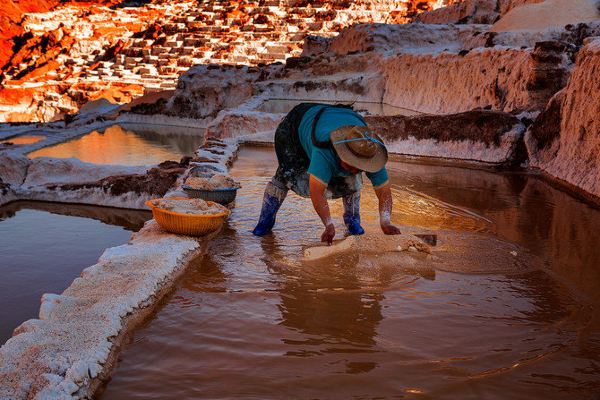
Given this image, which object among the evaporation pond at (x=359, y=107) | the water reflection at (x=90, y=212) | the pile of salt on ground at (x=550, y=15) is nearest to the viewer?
the water reflection at (x=90, y=212)

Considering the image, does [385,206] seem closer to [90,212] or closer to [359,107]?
[90,212]

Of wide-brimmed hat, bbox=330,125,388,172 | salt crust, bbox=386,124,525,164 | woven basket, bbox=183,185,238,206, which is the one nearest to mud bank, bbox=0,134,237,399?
woven basket, bbox=183,185,238,206

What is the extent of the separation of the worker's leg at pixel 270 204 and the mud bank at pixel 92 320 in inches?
15.0

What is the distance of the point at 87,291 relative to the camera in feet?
9.20

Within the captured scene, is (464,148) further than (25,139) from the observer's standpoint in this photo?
No

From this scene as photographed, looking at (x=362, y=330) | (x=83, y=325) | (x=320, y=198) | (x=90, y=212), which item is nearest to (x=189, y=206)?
(x=320, y=198)

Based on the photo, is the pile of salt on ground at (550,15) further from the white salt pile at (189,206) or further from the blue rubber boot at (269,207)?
the white salt pile at (189,206)

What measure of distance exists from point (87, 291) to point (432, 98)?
10.2 m

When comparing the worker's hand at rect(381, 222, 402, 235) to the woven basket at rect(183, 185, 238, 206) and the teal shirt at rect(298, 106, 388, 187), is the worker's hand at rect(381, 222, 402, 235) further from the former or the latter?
the woven basket at rect(183, 185, 238, 206)

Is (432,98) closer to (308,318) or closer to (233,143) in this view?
(233,143)

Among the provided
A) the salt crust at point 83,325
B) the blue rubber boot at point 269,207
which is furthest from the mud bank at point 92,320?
the blue rubber boot at point 269,207

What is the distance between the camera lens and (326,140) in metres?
3.26

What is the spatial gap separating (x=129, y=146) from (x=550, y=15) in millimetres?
10662

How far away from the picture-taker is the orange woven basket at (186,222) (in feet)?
11.9
